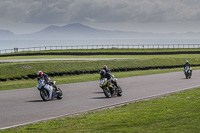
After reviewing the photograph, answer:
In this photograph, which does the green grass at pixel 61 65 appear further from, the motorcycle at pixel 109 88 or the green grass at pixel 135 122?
the green grass at pixel 135 122

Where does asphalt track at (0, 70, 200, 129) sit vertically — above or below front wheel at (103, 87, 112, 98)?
below

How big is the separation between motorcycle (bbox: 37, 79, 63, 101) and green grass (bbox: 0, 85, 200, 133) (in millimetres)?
4474

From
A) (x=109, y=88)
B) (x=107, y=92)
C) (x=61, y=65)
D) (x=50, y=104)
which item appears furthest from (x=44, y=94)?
(x=61, y=65)

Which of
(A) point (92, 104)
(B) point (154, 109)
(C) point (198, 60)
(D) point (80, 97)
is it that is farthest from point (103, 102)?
(C) point (198, 60)

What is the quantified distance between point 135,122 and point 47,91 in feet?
23.6

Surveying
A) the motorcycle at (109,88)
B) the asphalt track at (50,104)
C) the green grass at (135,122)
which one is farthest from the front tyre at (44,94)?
the green grass at (135,122)

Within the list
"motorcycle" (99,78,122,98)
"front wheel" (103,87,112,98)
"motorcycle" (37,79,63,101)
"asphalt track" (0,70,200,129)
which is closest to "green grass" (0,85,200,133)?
"asphalt track" (0,70,200,129)

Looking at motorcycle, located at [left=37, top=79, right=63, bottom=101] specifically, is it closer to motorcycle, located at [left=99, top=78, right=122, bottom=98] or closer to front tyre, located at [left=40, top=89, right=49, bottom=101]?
front tyre, located at [left=40, top=89, right=49, bottom=101]

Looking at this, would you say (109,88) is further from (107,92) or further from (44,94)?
(44,94)

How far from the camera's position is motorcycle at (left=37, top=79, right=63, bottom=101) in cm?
1636

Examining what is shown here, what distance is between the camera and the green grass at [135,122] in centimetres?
920

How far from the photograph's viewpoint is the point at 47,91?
16594mm

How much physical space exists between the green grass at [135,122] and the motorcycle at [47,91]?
4.47 metres

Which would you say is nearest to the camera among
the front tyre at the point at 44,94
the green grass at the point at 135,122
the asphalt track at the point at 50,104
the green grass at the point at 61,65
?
the green grass at the point at 135,122
